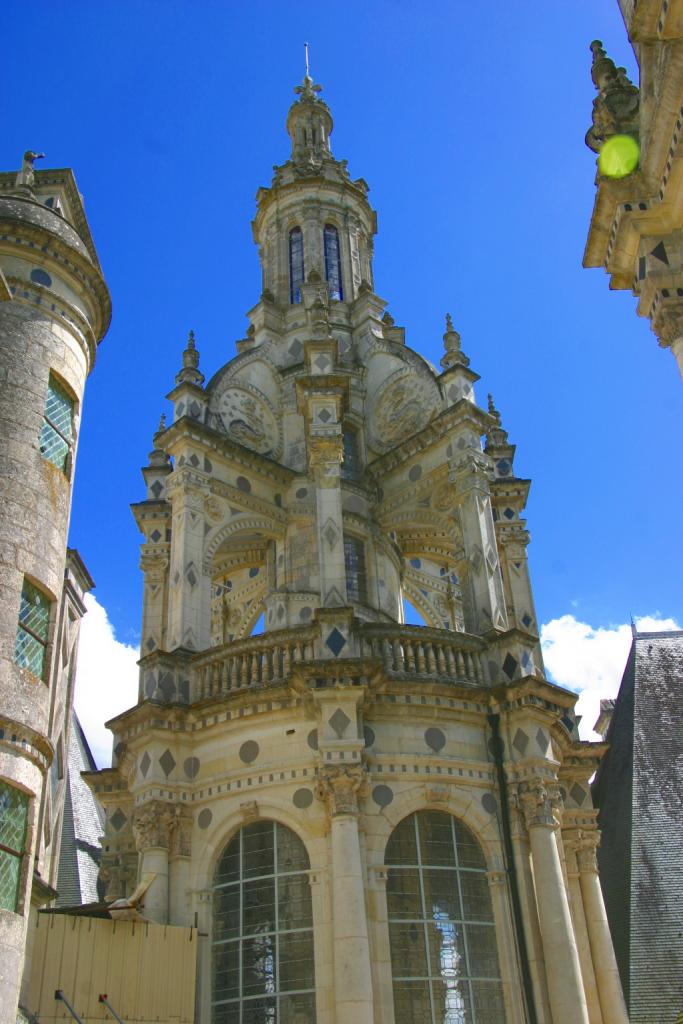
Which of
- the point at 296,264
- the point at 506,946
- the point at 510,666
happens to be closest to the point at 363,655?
the point at 510,666

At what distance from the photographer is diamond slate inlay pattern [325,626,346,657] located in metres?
18.7

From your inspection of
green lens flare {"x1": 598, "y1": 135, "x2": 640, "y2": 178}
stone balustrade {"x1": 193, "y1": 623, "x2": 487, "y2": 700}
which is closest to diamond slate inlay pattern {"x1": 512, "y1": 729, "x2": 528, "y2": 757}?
stone balustrade {"x1": 193, "y1": 623, "x2": 487, "y2": 700}

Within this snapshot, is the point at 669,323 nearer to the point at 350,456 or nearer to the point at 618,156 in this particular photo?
the point at 618,156

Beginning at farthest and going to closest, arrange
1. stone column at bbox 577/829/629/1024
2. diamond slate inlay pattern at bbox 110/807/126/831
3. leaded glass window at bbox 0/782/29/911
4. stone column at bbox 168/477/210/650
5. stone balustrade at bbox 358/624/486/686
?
diamond slate inlay pattern at bbox 110/807/126/831
stone column at bbox 168/477/210/650
stone column at bbox 577/829/629/1024
stone balustrade at bbox 358/624/486/686
leaded glass window at bbox 0/782/29/911

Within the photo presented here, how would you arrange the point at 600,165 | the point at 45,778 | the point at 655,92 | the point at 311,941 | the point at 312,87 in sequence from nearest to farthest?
the point at 655,92 < the point at 600,165 < the point at 45,778 < the point at 311,941 < the point at 312,87

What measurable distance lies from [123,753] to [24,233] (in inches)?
416

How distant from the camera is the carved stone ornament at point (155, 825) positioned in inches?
719

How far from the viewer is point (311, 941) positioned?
16.9 metres

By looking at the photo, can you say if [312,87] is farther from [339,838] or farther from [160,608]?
[339,838]

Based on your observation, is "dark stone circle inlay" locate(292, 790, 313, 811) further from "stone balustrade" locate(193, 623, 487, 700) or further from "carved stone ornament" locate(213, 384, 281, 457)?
"carved stone ornament" locate(213, 384, 281, 457)

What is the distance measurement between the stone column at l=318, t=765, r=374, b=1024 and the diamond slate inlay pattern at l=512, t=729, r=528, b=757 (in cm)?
336

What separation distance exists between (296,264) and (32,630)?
20.0m

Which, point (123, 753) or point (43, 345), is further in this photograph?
point (123, 753)

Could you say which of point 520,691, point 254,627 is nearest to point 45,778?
point 520,691
